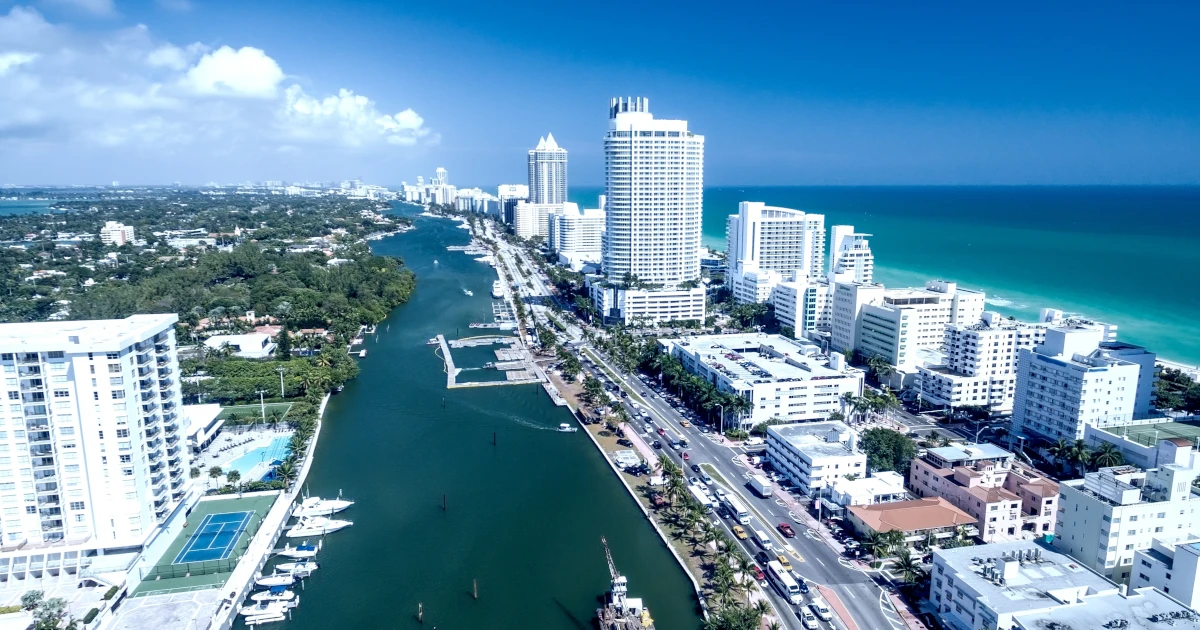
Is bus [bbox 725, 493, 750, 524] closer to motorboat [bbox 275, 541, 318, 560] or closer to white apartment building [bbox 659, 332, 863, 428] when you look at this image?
white apartment building [bbox 659, 332, 863, 428]

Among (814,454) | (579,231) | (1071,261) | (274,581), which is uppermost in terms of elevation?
(579,231)

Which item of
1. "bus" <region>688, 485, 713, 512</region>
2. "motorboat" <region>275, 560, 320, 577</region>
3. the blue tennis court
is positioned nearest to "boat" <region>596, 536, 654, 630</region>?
"bus" <region>688, 485, 713, 512</region>

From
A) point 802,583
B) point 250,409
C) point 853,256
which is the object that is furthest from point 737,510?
point 853,256

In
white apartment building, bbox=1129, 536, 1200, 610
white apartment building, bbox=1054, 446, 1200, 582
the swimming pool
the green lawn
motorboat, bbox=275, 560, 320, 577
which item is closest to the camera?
white apartment building, bbox=1129, 536, 1200, 610

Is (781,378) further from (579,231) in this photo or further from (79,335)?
(579,231)

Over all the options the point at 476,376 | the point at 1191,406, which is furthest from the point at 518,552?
the point at 1191,406

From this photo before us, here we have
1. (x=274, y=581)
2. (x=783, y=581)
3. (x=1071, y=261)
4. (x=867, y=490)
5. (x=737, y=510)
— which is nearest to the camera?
(x=783, y=581)

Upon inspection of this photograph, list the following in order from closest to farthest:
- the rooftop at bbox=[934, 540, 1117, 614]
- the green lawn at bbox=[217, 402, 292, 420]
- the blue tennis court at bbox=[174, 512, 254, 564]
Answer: the rooftop at bbox=[934, 540, 1117, 614], the blue tennis court at bbox=[174, 512, 254, 564], the green lawn at bbox=[217, 402, 292, 420]
